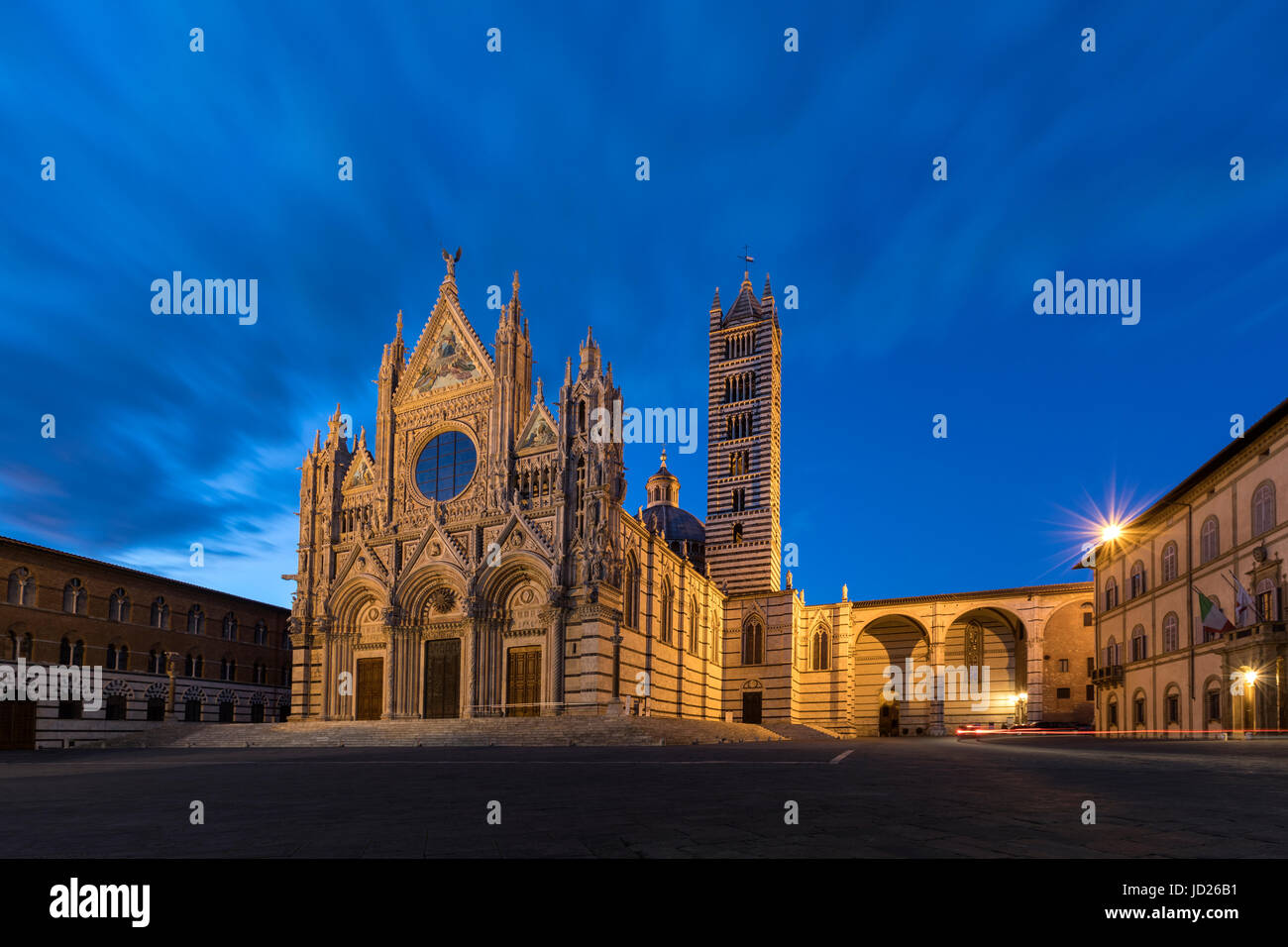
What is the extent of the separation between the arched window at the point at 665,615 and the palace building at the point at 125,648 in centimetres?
2387

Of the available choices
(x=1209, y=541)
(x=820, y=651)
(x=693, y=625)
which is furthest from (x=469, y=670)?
(x=1209, y=541)

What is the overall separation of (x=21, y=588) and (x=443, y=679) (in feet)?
65.8

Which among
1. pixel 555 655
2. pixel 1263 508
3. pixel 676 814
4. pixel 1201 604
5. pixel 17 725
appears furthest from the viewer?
pixel 17 725

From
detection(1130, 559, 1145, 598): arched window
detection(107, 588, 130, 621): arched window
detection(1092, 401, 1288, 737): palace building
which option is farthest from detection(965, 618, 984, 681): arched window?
detection(107, 588, 130, 621): arched window

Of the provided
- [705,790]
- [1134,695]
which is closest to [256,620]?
[1134,695]

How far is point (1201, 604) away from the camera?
30.7 metres

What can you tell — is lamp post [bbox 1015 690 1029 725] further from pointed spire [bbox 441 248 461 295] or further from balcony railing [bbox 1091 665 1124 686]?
pointed spire [bbox 441 248 461 295]

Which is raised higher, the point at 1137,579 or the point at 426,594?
the point at 1137,579

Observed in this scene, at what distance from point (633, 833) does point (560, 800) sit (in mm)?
3110

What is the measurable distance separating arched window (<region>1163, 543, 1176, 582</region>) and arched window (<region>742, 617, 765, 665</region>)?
24696mm

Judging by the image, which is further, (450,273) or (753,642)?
(753,642)

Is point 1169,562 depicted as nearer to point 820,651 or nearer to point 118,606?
point 820,651

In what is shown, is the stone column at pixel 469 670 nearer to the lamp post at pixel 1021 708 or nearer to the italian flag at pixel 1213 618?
the italian flag at pixel 1213 618
